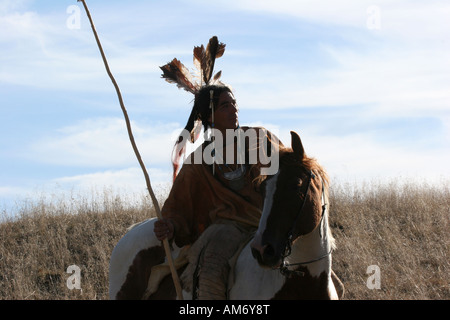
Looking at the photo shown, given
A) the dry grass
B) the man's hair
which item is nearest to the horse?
the man's hair

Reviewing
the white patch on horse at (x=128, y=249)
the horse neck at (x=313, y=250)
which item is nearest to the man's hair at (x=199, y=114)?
the white patch on horse at (x=128, y=249)

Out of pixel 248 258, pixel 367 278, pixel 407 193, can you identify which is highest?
pixel 248 258

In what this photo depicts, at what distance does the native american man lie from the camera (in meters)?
3.65

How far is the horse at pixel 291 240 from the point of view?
3066 mm

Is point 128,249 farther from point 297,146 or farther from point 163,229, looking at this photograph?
point 297,146

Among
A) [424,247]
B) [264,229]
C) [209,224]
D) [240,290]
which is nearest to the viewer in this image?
[264,229]

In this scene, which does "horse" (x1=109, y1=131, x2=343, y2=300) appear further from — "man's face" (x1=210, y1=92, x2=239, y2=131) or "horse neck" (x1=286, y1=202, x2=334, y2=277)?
"man's face" (x1=210, y1=92, x2=239, y2=131)

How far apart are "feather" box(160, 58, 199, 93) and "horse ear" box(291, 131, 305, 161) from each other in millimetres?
1428

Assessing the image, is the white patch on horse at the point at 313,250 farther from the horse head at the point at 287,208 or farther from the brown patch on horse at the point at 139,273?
the brown patch on horse at the point at 139,273

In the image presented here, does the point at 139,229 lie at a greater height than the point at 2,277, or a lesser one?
greater
